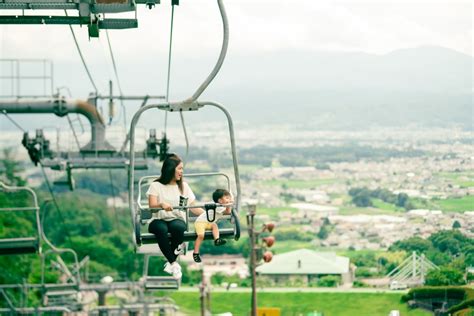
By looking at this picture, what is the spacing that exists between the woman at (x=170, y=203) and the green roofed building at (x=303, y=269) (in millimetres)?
68325

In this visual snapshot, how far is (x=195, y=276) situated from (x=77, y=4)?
75.8m

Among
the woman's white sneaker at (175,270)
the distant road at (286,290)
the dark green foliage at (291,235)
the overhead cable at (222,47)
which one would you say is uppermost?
the overhead cable at (222,47)

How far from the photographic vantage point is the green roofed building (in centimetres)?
8394

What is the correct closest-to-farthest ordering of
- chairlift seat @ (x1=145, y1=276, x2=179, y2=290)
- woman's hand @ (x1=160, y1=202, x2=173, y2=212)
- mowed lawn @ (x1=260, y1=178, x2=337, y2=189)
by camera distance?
woman's hand @ (x1=160, y1=202, x2=173, y2=212), chairlift seat @ (x1=145, y1=276, x2=179, y2=290), mowed lawn @ (x1=260, y1=178, x2=337, y2=189)

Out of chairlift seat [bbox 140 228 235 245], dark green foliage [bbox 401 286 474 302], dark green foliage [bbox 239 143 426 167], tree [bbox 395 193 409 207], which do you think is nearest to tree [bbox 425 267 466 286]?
dark green foliage [bbox 401 286 474 302]

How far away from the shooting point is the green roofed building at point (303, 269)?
83.9 meters

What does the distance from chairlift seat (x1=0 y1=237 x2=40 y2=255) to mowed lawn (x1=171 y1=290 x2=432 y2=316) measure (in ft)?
143

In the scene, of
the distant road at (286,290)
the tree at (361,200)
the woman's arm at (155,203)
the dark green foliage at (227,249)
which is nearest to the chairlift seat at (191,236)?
the woman's arm at (155,203)

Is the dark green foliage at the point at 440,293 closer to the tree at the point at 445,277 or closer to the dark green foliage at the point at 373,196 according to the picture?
the tree at the point at 445,277

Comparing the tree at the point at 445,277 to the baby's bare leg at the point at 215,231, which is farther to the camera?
the tree at the point at 445,277

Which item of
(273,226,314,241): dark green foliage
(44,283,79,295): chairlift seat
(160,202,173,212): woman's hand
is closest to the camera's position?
(160,202,173,212): woman's hand

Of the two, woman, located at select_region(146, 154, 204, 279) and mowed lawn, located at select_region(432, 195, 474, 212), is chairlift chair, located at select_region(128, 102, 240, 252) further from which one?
mowed lawn, located at select_region(432, 195, 474, 212)

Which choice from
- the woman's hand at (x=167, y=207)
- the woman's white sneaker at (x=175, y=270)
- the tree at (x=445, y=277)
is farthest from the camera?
the tree at (x=445, y=277)

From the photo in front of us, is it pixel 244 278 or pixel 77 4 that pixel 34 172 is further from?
pixel 77 4
